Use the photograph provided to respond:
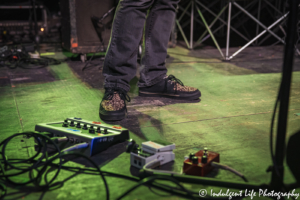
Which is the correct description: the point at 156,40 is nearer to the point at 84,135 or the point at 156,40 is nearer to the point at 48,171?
the point at 84,135

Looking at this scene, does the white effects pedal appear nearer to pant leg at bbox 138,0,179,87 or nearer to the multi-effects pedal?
the multi-effects pedal

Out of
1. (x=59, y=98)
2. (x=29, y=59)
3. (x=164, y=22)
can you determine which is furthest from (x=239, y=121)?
(x=29, y=59)

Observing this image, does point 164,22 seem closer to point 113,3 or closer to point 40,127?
point 40,127

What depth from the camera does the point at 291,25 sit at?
0.69m

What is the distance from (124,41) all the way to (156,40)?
0.27 m

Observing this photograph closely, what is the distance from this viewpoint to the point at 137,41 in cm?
142

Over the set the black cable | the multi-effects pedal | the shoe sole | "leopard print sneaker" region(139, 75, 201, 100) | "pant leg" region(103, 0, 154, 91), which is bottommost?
the black cable

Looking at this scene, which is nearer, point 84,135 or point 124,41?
point 84,135

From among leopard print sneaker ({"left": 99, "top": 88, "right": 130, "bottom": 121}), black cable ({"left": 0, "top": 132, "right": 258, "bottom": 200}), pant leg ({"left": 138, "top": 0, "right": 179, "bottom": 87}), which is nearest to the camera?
black cable ({"left": 0, "top": 132, "right": 258, "bottom": 200})

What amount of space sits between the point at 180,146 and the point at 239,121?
0.39 m

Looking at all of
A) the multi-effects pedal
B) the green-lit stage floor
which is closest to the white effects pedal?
the green-lit stage floor

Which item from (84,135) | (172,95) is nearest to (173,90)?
(172,95)

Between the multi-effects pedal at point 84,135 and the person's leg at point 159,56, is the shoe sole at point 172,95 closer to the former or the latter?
the person's leg at point 159,56

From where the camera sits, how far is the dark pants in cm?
138
